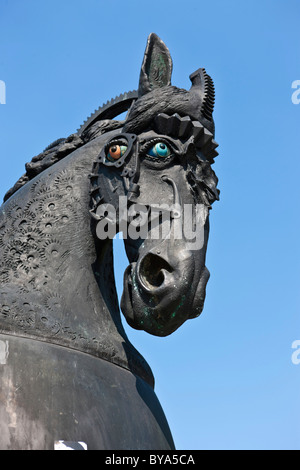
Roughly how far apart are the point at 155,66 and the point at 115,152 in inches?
36.6

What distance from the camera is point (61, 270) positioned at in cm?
648

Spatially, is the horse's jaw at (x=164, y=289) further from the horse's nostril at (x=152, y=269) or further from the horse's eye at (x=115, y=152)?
the horse's eye at (x=115, y=152)

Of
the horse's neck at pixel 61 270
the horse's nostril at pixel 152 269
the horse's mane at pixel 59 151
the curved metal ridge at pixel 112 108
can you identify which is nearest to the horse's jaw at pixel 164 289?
the horse's nostril at pixel 152 269

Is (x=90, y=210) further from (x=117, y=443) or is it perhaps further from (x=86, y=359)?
(x=117, y=443)

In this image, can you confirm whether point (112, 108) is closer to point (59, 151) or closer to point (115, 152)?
point (59, 151)

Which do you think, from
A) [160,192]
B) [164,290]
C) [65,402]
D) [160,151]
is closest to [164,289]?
[164,290]

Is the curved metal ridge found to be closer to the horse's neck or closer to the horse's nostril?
the horse's neck

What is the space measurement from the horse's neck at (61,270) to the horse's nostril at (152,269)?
22.7 inches

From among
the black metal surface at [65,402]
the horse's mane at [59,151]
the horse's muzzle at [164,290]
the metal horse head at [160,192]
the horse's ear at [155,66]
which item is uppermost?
the horse's ear at [155,66]

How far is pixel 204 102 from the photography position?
6.96 meters

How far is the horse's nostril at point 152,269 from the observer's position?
19.9 ft

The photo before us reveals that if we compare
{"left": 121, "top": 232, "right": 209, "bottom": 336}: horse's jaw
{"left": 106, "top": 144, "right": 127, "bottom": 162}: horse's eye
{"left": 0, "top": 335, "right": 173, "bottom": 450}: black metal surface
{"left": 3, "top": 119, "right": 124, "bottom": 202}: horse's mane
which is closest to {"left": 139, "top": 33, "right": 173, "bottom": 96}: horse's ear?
{"left": 3, "top": 119, "right": 124, "bottom": 202}: horse's mane

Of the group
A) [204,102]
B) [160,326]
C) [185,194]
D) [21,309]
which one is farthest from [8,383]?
[204,102]

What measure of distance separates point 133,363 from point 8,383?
3.57ft
